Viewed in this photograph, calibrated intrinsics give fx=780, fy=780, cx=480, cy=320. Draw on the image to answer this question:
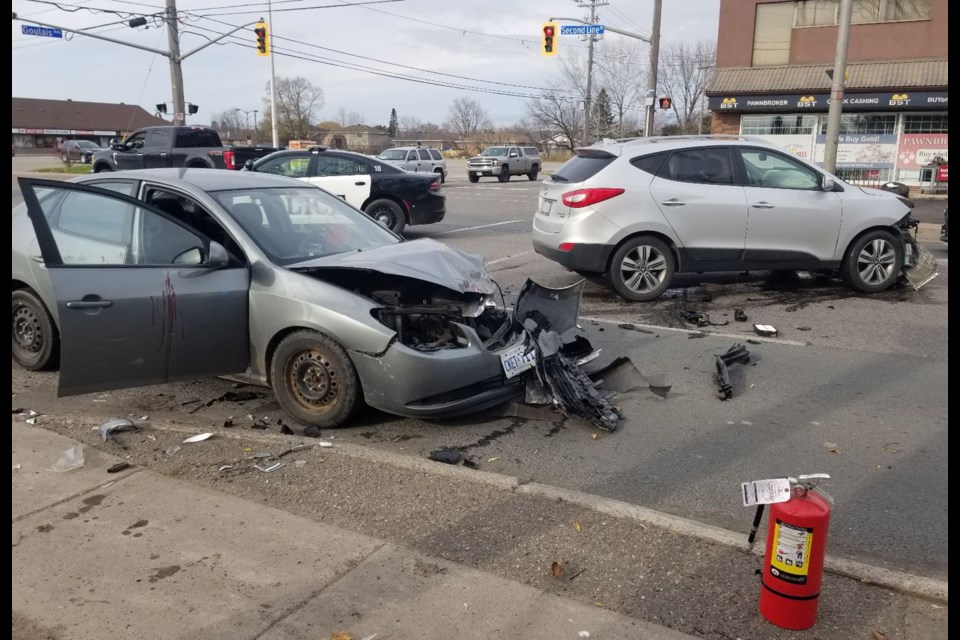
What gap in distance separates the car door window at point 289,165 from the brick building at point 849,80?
18.2 m

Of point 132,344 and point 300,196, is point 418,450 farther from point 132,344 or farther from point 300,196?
point 300,196

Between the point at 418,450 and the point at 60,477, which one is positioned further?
the point at 418,450

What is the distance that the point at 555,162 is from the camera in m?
67.1

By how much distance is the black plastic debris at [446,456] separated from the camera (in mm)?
4590

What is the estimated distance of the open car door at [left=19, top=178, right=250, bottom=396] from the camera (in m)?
4.48

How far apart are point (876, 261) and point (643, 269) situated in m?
2.81

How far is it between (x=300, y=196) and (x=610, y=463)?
126 inches

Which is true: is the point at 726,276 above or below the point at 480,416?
above

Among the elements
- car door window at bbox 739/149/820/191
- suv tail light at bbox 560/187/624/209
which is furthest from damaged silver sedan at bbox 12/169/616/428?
car door window at bbox 739/149/820/191

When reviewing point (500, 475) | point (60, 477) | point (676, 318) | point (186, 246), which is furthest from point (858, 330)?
point (60, 477)

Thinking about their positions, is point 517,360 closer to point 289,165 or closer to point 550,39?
point 289,165

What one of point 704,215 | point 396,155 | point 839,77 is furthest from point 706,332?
point 396,155

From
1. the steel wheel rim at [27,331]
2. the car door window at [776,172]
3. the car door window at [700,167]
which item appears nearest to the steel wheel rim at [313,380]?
the steel wheel rim at [27,331]

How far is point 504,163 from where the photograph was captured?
126 feet
